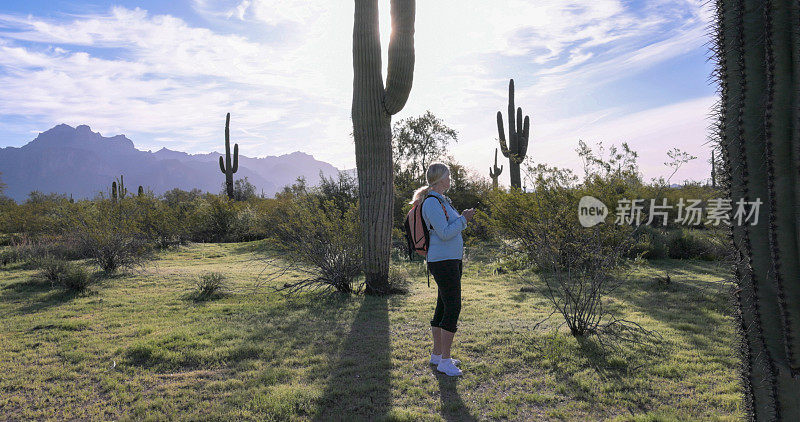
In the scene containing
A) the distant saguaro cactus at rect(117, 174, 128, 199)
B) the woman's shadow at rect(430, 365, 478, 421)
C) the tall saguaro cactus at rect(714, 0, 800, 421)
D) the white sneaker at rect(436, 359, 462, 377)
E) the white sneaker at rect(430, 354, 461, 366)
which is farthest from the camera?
the distant saguaro cactus at rect(117, 174, 128, 199)

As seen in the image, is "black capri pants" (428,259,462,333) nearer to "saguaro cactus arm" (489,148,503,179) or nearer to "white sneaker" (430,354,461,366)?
"white sneaker" (430,354,461,366)

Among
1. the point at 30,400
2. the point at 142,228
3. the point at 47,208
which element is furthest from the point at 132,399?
the point at 47,208

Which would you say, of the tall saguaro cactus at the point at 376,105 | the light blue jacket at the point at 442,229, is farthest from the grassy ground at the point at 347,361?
the tall saguaro cactus at the point at 376,105

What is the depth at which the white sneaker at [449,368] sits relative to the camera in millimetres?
3779

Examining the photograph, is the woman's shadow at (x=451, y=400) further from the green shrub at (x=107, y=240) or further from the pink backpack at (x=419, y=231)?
the green shrub at (x=107, y=240)

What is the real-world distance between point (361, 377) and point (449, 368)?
2.54 feet

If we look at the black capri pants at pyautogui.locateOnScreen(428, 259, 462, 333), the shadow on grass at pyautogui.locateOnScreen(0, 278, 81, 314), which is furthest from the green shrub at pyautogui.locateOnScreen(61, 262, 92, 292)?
the black capri pants at pyautogui.locateOnScreen(428, 259, 462, 333)

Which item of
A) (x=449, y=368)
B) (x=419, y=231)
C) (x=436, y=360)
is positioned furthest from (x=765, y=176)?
(x=436, y=360)

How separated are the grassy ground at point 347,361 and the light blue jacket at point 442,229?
1.11 m

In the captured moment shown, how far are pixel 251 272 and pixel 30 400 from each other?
259 inches

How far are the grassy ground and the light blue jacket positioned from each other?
43.8 inches

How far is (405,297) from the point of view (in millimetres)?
7156

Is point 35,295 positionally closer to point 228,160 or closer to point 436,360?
point 436,360

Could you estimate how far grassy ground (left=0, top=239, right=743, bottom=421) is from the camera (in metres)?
3.26
